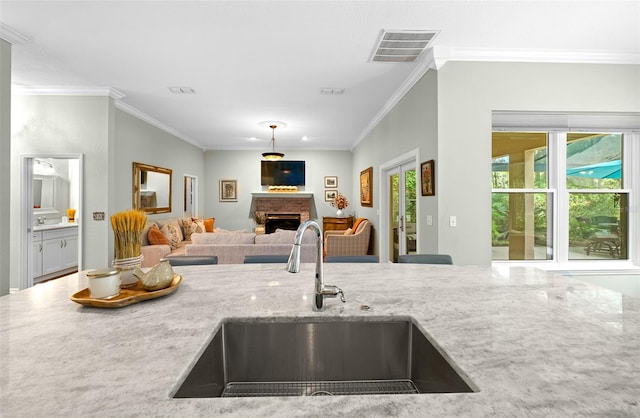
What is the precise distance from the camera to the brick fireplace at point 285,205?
320 inches

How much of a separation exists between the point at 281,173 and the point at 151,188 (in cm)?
328

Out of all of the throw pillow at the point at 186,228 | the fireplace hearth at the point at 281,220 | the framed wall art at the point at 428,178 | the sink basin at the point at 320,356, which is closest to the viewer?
the sink basin at the point at 320,356

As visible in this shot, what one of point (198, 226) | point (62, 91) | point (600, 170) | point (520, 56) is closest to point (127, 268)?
point (520, 56)

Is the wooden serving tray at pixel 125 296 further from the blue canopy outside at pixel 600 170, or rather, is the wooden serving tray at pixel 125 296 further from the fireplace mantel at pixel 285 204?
the fireplace mantel at pixel 285 204

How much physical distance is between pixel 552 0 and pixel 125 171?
519 centimetres

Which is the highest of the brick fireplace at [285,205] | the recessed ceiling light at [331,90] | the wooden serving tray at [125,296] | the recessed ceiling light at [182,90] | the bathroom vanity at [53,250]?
the recessed ceiling light at [331,90]

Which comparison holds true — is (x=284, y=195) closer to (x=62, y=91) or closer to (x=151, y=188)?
(x=151, y=188)

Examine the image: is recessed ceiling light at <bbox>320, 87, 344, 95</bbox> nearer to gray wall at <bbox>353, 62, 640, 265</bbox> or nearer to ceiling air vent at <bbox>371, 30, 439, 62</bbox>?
ceiling air vent at <bbox>371, 30, 439, 62</bbox>

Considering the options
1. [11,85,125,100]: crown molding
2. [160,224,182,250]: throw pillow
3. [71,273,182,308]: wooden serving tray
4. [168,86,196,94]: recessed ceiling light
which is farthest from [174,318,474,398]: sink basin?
[160,224,182,250]: throw pillow

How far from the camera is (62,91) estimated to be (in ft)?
12.8

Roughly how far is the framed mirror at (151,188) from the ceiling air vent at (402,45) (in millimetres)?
4003

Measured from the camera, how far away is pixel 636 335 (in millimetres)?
936

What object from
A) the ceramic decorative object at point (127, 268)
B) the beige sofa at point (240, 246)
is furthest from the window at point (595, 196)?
the ceramic decorative object at point (127, 268)

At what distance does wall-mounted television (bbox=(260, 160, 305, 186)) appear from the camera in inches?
314
